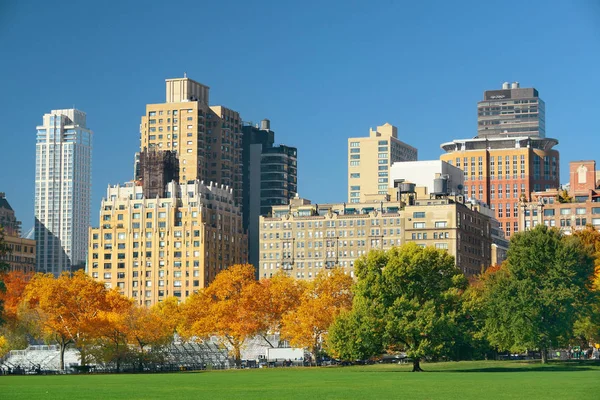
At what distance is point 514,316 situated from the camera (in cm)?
15712

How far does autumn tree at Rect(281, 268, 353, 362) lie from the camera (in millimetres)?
189250

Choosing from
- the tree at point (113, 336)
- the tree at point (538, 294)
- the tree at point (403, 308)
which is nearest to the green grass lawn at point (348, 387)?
the tree at point (403, 308)

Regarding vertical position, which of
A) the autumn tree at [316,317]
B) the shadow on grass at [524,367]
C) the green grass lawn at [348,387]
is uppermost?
the autumn tree at [316,317]

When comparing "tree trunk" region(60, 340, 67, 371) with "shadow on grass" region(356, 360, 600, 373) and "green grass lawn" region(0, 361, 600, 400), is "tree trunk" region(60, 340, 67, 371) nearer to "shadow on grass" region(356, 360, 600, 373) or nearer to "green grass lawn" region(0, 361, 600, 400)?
"green grass lawn" region(0, 361, 600, 400)

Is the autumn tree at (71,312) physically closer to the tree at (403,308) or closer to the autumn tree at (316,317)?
the autumn tree at (316,317)

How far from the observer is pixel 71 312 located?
18088 cm

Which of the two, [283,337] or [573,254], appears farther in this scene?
[283,337]

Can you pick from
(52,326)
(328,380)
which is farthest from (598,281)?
(52,326)

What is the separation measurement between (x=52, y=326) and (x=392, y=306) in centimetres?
5513

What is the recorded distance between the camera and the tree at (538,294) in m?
157

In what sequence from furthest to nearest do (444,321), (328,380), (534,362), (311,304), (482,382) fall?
1. (311,304)
2. (534,362)
3. (444,321)
4. (328,380)
5. (482,382)

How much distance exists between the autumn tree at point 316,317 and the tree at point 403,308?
3350 centimetres

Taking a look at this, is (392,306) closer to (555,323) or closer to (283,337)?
(555,323)

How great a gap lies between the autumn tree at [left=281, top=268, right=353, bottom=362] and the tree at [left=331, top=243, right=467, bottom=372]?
33499mm
